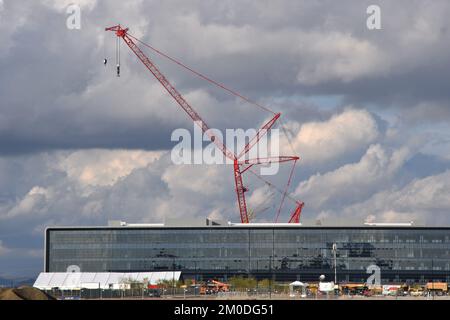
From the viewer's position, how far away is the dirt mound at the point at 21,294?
126175 millimetres

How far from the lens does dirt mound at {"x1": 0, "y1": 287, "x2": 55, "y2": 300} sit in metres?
126

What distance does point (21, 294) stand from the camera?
426 ft
